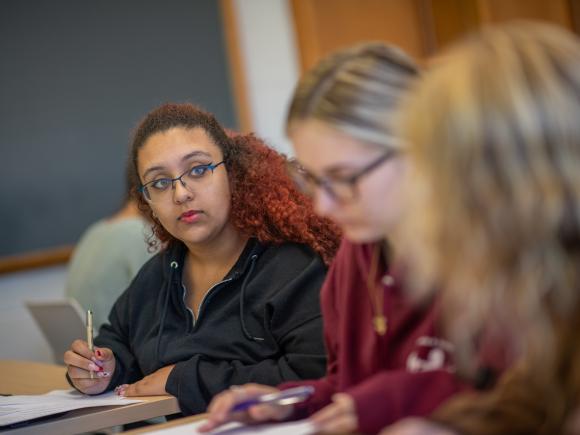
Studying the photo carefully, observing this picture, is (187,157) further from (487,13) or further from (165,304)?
(487,13)

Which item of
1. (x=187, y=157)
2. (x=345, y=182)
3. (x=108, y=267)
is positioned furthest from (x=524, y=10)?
(x=345, y=182)

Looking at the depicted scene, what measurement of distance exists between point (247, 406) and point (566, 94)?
2.48ft

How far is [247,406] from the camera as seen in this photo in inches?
58.2

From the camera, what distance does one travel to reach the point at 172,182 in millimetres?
2172

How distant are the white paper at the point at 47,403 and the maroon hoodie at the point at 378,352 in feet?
1.79

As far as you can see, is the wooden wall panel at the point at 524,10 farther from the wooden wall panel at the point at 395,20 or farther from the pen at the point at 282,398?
the pen at the point at 282,398

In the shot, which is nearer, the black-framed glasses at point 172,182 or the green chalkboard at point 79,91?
the black-framed glasses at point 172,182

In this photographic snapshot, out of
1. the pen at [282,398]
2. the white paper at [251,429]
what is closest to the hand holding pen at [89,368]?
the white paper at [251,429]

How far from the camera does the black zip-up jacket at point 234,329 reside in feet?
6.56

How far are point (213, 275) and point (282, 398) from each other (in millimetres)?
771

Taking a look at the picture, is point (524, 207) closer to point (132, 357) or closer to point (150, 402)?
point (150, 402)

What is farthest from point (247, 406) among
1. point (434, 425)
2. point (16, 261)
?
point (16, 261)

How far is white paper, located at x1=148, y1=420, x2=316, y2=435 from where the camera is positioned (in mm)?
1435

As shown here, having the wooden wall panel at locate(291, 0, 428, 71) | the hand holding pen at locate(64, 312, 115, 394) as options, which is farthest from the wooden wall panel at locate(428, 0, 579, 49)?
the hand holding pen at locate(64, 312, 115, 394)
